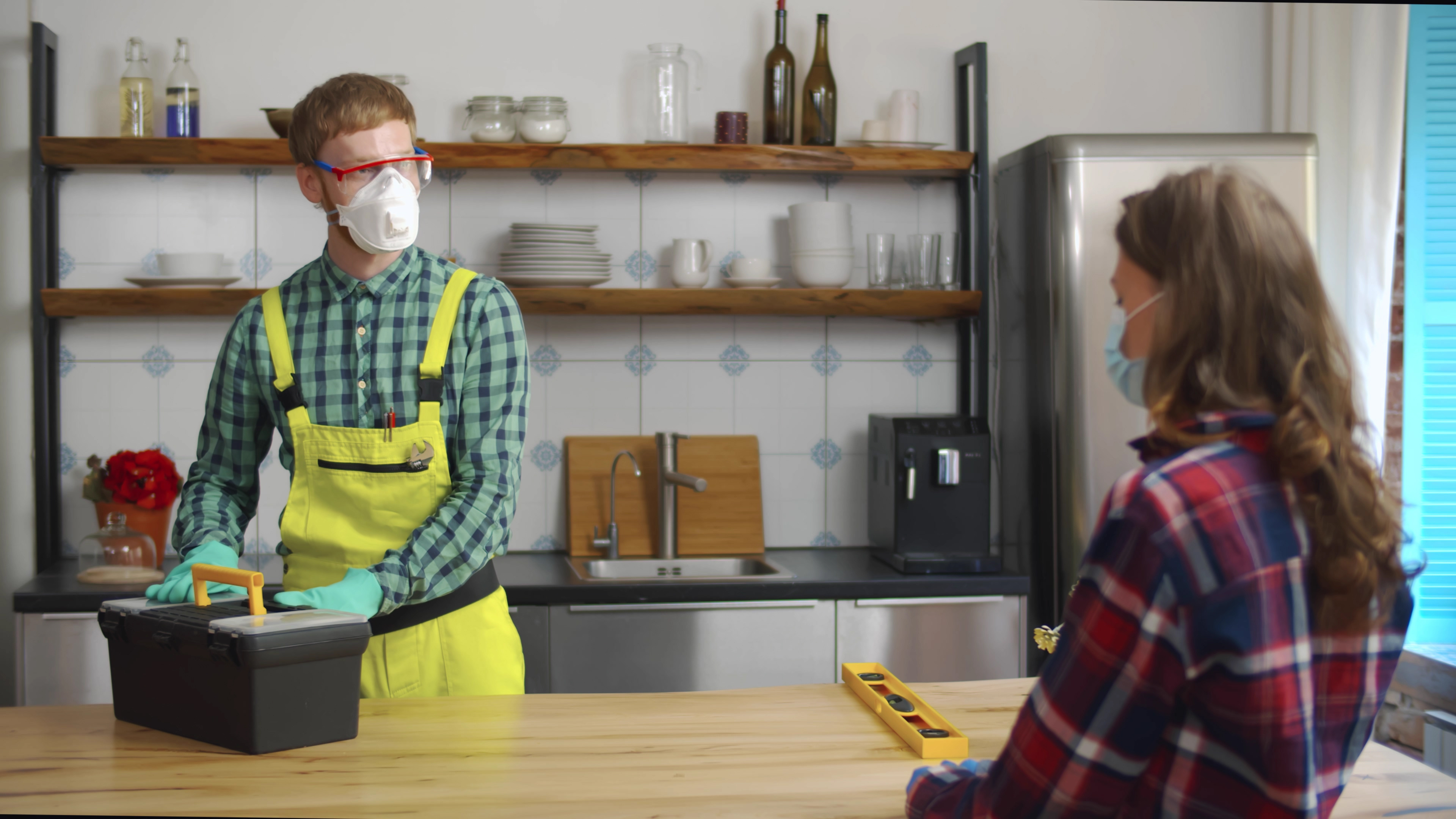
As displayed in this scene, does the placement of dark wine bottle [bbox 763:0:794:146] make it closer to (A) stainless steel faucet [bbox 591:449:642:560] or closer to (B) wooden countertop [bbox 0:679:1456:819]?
(A) stainless steel faucet [bbox 591:449:642:560]

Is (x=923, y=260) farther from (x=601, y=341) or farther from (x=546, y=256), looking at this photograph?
(x=546, y=256)

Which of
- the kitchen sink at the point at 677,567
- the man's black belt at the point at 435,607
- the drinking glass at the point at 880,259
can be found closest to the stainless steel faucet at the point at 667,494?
the kitchen sink at the point at 677,567

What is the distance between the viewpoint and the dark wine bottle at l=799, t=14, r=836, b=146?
3143 mm

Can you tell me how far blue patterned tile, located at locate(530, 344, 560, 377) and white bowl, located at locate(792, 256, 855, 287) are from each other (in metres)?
0.74

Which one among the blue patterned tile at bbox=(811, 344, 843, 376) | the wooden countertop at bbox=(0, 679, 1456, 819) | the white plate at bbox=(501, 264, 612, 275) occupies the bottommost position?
the wooden countertop at bbox=(0, 679, 1456, 819)

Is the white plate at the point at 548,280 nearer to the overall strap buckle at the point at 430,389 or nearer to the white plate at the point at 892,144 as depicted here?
the white plate at the point at 892,144

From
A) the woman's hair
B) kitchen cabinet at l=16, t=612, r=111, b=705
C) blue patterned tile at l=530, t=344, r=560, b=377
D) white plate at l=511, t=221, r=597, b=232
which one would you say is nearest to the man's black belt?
the woman's hair

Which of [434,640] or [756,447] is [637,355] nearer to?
[756,447]

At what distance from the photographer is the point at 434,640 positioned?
5.71 ft

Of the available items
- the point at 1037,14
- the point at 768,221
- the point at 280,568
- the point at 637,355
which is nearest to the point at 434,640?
the point at 280,568

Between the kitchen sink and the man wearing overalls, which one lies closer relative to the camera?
the man wearing overalls

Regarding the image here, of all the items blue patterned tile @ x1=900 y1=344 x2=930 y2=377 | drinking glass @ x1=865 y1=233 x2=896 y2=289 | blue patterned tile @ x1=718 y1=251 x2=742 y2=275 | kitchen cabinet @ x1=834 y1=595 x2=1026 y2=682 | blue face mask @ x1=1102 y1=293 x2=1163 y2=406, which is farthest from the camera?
blue patterned tile @ x1=900 y1=344 x2=930 y2=377

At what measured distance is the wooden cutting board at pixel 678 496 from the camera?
3184mm

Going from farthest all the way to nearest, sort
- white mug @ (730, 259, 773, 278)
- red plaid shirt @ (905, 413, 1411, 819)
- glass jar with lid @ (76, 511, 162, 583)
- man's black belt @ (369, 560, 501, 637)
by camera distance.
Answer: white mug @ (730, 259, 773, 278) → glass jar with lid @ (76, 511, 162, 583) → man's black belt @ (369, 560, 501, 637) → red plaid shirt @ (905, 413, 1411, 819)
